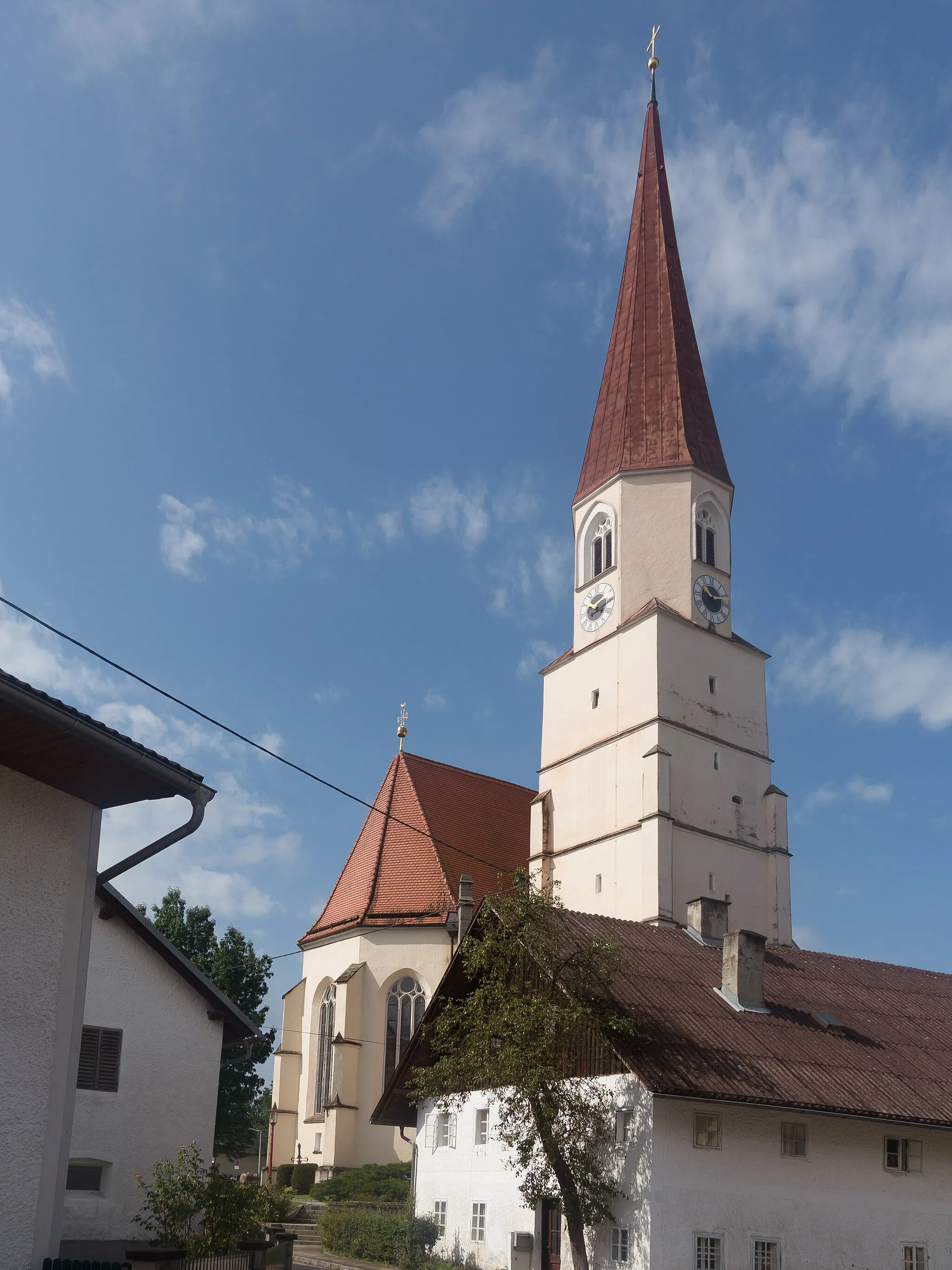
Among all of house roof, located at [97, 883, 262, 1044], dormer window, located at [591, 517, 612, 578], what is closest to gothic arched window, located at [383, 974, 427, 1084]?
dormer window, located at [591, 517, 612, 578]

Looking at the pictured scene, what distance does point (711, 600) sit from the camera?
43.4 meters

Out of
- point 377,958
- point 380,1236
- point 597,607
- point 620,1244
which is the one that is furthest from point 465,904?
point 620,1244

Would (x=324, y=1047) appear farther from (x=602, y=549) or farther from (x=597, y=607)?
(x=602, y=549)

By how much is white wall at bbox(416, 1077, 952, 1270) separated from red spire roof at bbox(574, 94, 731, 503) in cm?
2738

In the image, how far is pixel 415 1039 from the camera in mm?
24969

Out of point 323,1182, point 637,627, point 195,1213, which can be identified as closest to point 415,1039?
point 195,1213

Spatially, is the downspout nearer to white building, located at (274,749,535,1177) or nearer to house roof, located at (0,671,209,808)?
house roof, located at (0,671,209,808)

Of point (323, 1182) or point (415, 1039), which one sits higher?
point (415, 1039)

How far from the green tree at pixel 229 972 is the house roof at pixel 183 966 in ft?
76.6

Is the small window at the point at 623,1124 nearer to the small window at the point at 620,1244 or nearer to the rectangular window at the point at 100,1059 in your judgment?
the small window at the point at 620,1244

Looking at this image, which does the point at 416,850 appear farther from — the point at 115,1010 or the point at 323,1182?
the point at 115,1010

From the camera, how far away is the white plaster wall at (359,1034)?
37.7 metres

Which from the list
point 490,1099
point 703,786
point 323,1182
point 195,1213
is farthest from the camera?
point 703,786

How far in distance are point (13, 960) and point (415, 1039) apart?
16433 mm
